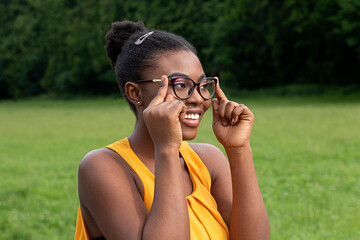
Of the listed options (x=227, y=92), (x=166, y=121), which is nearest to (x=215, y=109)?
(x=166, y=121)

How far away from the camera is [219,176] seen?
2408 millimetres

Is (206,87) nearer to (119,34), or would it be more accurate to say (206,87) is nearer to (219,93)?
(219,93)

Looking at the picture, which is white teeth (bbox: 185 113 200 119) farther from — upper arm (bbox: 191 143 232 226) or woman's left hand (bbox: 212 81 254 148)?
upper arm (bbox: 191 143 232 226)

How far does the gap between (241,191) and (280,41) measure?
33388 mm

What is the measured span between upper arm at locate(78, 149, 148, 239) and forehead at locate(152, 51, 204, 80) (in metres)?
0.47

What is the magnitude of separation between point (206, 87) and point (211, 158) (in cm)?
41

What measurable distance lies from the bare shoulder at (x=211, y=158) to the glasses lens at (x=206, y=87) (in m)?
0.34

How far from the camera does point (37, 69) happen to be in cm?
4962

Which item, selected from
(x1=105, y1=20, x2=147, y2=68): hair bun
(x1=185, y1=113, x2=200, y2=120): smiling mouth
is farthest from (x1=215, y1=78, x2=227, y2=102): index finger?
(x1=105, y1=20, x2=147, y2=68): hair bun

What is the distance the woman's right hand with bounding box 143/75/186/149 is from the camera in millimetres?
1963

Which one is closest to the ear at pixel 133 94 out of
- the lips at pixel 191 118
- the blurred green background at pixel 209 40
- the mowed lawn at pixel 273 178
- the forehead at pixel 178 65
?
the forehead at pixel 178 65

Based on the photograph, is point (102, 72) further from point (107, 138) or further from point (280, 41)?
point (107, 138)

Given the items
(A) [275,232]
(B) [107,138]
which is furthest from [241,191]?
(B) [107,138]

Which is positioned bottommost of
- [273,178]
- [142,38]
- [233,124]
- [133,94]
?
[273,178]
